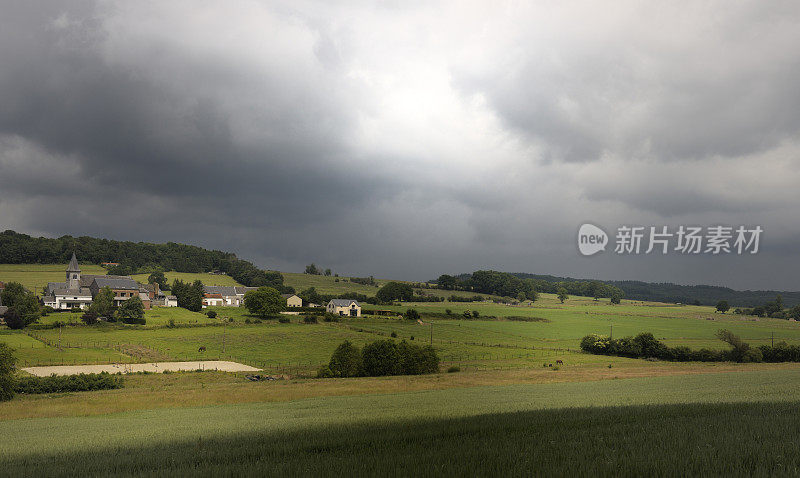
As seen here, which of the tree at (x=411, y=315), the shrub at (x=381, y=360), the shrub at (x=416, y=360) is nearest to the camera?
the shrub at (x=381, y=360)

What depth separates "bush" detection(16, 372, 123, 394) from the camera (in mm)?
44688

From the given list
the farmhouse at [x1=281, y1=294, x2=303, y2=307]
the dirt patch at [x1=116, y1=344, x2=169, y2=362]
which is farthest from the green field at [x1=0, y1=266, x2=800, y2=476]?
the farmhouse at [x1=281, y1=294, x2=303, y2=307]

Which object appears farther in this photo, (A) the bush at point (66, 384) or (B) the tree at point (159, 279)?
(B) the tree at point (159, 279)

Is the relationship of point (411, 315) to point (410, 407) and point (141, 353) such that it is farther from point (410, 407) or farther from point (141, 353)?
point (410, 407)

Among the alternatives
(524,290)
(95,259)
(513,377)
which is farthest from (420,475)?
(95,259)

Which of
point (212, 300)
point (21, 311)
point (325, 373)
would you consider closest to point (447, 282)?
point (212, 300)

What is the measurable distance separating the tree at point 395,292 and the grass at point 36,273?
9429 centimetres

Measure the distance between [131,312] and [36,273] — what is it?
238 ft

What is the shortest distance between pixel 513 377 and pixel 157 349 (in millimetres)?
57397

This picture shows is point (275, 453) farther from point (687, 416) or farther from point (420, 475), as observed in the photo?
point (687, 416)

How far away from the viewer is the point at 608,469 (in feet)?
19.9

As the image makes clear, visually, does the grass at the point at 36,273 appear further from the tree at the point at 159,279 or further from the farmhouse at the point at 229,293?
the farmhouse at the point at 229,293

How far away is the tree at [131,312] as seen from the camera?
323 feet

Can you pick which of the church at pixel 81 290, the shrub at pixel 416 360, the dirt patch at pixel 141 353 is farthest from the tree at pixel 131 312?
the shrub at pixel 416 360
